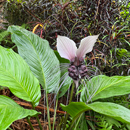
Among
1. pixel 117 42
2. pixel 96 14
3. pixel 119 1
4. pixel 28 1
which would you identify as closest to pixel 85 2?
pixel 96 14

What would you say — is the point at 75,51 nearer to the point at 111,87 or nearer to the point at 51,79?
the point at 51,79

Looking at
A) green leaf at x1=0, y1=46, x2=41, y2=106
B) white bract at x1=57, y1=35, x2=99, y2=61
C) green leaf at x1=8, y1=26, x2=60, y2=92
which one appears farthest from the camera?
green leaf at x1=8, y1=26, x2=60, y2=92

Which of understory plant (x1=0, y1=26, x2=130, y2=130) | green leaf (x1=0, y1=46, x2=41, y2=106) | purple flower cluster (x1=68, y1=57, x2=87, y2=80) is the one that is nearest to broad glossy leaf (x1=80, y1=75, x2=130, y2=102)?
understory plant (x1=0, y1=26, x2=130, y2=130)

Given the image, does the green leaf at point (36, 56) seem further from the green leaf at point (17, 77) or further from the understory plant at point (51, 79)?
the green leaf at point (17, 77)

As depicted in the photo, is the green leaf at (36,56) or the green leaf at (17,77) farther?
the green leaf at (36,56)

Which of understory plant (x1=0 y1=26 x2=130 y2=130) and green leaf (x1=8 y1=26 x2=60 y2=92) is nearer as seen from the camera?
understory plant (x1=0 y1=26 x2=130 y2=130)

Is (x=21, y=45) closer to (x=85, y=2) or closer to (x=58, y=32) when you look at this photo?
(x=58, y=32)

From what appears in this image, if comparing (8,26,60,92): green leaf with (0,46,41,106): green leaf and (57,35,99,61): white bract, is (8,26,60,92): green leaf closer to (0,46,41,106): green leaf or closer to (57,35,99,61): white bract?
(0,46,41,106): green leaf

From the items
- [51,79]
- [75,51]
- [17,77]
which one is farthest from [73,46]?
[17,77]

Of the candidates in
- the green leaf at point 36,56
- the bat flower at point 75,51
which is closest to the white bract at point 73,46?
the bat flower at point 75,51

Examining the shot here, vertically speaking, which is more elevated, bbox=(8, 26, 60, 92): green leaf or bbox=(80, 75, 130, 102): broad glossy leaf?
bbox=(8, 26, 60, 92): green leaf
